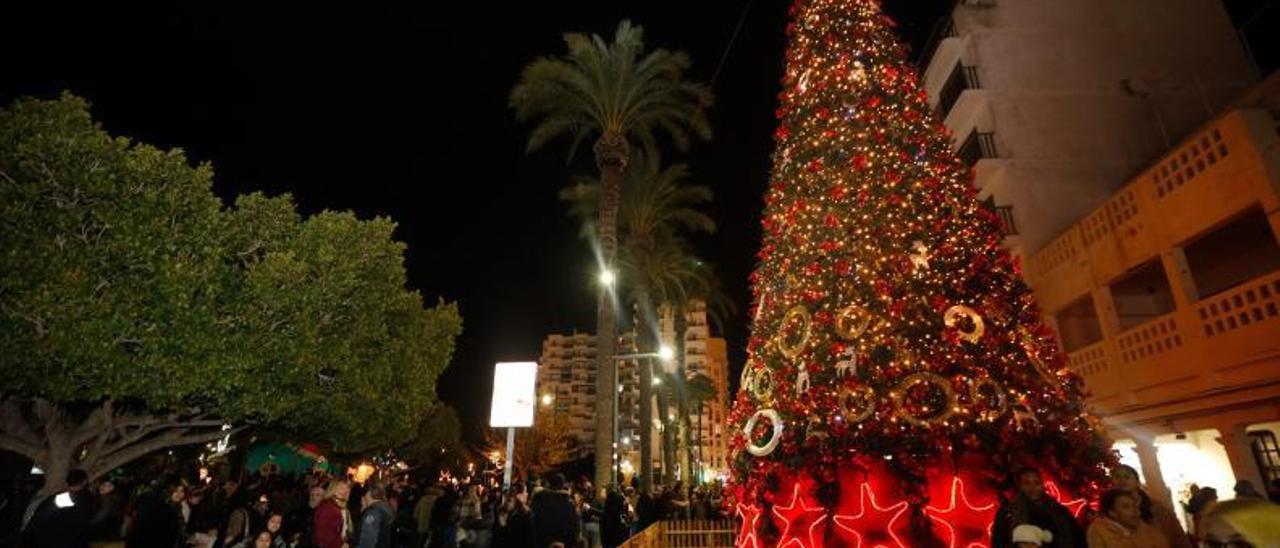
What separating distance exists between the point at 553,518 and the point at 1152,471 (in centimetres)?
1415

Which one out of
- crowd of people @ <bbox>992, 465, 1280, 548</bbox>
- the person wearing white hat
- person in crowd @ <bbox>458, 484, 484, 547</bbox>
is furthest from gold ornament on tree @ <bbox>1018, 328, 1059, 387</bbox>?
person in crowd @ <bbox>458, 484, 484, 547</bbox>

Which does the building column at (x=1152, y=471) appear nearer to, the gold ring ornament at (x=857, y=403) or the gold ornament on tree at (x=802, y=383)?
the gold ring ornament at (x=857, y=403)

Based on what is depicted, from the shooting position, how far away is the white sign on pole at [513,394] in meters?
11.6

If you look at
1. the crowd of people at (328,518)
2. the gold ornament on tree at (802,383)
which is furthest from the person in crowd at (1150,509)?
the crowd of people at (328,518)

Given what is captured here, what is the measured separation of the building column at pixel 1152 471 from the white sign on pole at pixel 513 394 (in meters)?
14.0

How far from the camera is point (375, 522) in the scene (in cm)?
723

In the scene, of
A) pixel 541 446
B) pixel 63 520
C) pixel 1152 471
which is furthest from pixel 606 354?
pixel 541 446

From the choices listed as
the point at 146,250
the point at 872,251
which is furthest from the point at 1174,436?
the point at 146,250

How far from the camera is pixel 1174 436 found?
45.5ft

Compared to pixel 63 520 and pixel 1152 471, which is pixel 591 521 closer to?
pixel 63 520

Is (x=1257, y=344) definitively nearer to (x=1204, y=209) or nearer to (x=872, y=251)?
(x=1204, y=209)

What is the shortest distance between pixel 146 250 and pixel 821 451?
455 inches

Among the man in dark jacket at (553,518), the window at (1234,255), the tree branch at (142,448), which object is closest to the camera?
the man in dark jacket at (553,518)

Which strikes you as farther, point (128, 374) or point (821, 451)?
point (128, 374)
